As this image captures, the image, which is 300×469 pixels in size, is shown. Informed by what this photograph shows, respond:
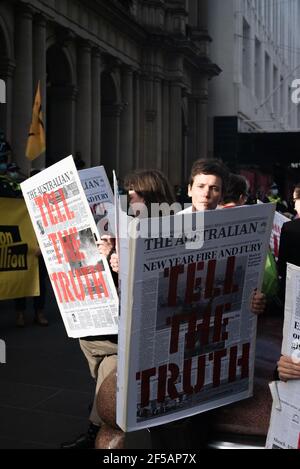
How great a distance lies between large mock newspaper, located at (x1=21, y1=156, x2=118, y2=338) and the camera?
3271 millimetres

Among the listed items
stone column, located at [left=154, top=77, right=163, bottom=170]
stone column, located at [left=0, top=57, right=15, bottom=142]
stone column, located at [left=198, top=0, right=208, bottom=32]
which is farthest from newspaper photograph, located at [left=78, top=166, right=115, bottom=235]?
stone column, located at [left=198, top=0, right=208, bottom=32]

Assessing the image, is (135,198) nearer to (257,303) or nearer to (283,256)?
(283,256)

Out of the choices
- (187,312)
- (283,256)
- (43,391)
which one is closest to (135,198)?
(283,256)

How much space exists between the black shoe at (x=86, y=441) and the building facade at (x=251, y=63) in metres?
37.9

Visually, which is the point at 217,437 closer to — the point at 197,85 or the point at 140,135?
the point at 140,135

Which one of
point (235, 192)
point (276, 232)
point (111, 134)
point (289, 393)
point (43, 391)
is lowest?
point (43, 391)

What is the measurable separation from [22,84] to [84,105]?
4783mm

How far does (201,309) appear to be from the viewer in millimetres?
2535

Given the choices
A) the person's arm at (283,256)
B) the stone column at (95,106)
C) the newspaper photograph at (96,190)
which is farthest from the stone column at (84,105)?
the person's arm at (283,256)

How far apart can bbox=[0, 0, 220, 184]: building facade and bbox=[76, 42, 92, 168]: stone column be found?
32 millimetres

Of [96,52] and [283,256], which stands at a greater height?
[96,52]

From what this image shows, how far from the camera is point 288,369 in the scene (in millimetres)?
2432

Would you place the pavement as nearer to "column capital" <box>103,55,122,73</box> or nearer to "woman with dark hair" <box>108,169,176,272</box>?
"woman with dark hair" <box>108,169,176,272</box>

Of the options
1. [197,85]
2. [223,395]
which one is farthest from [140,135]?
[223,395]
